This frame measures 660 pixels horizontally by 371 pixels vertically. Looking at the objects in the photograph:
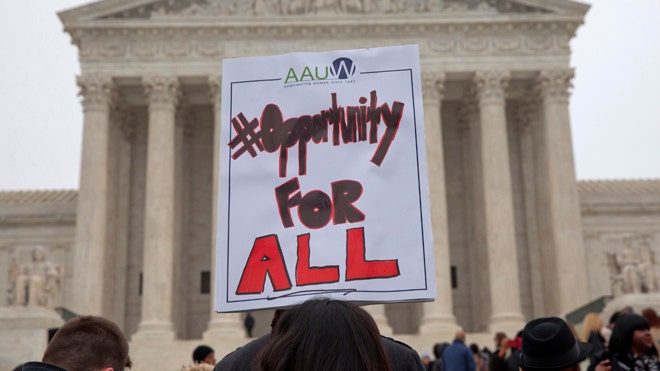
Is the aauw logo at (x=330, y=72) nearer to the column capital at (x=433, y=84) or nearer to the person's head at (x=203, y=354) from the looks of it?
the person's head at (x=203, y=354)

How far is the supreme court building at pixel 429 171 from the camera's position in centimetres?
4047

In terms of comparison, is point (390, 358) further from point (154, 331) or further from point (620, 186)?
point (620, 186)

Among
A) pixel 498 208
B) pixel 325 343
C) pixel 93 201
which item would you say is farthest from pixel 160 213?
pixel 325 343

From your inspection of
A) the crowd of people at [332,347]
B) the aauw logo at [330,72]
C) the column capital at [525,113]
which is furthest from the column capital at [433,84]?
the aauw logo at [330,72]

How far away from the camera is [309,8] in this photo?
1703 inches

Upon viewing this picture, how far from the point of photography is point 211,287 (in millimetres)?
43469

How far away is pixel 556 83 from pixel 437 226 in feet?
30.0

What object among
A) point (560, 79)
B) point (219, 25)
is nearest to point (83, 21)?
point (219, 25)

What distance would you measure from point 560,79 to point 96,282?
2385cm

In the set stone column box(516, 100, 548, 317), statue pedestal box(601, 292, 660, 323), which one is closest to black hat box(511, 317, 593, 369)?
statue pedestal box(601, 292, 660, 323)

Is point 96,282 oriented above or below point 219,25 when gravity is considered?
below

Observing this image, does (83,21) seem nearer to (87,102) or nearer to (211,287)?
(87,102)

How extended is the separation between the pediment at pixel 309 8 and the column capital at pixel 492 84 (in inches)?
120

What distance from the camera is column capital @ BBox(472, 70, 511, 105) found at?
139ft
